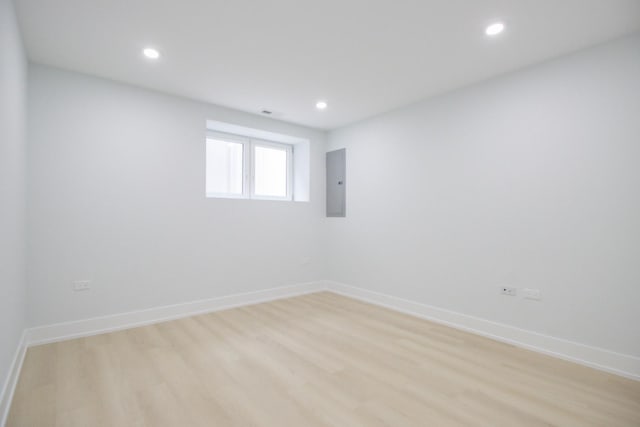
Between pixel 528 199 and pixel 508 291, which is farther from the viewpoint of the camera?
pixel 508 291

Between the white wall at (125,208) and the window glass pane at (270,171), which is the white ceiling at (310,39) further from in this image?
the window glass pane at (270,171)

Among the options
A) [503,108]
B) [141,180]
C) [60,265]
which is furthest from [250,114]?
[503,108]

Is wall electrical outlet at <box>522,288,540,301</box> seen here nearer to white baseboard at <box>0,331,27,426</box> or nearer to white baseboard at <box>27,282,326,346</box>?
white baseboard at <box>27,282,326,346</box>

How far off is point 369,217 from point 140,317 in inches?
125

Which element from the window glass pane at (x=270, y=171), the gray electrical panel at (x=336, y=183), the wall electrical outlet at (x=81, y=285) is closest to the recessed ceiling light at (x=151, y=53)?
the window glass pane at (x=270, y=171)

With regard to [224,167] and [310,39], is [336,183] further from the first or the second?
[310,39]

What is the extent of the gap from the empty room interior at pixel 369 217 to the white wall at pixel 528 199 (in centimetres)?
2

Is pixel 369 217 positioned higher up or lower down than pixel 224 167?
lower down

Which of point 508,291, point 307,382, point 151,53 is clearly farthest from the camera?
point 508,291

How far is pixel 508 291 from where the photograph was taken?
9.95ft

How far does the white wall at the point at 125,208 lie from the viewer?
2947 millimetres

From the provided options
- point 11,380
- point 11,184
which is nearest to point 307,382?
point 11,380

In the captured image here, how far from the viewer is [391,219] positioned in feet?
13.8

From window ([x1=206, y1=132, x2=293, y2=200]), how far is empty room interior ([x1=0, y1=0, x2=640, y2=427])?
0.30ft
